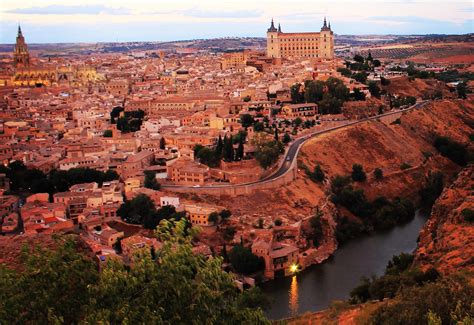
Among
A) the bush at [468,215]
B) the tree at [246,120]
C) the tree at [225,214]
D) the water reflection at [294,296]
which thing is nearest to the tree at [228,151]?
the tree at [225,214]

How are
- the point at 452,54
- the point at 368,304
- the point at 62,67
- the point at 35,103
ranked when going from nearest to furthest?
the point at 368,304
the point at 35,103
the point at 62,67
the point at 452,54

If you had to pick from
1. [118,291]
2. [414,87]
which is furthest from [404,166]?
[118,291]

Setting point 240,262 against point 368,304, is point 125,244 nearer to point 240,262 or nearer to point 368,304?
point 240,262

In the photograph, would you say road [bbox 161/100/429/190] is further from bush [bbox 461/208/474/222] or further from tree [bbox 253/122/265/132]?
bush [bbox 461/208/474/222]

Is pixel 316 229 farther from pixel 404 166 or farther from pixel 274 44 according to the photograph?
pixel 274 44

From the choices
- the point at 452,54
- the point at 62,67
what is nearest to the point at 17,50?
the point at 62,67

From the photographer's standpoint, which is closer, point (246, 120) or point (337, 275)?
point (337, 275)

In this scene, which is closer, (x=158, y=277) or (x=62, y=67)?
(x=158, y=277)

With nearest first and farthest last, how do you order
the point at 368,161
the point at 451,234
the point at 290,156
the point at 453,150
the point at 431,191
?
the point at 451,234 < the point at 290,156 < the point at 431,191 < the point at 368,161 < the point at 453,150

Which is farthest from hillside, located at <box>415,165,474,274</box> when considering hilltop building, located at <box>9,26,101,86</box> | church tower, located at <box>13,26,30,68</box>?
church tower, located at <box>13,26,30,68</box>
